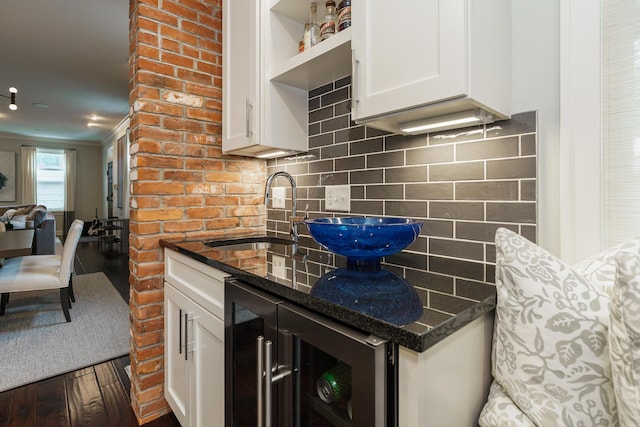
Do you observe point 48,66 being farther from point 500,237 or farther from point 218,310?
point 500,237

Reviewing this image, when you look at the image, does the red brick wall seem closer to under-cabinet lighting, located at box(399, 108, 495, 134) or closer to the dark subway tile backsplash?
the dark subway tile backsplash

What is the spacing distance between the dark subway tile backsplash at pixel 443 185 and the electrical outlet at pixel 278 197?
36cm

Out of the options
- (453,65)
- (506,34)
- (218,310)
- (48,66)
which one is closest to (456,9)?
(453,65)

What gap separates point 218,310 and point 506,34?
1297mm

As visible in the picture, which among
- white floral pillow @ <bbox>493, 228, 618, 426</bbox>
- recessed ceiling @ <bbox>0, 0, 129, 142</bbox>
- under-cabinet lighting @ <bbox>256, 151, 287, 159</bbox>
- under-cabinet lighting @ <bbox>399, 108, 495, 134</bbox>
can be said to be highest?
recessed ceiling @ <bbox>0, 0, 129, 142</bbox>

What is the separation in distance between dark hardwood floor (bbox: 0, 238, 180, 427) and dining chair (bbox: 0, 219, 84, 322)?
988 millimetres

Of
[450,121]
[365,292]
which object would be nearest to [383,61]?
[450,121]

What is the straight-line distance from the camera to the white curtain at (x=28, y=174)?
8.11 meters

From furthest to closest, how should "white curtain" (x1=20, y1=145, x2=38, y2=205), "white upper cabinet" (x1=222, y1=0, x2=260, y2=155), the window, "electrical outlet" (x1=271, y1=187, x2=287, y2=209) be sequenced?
1. the window
2. "white curtain" (x1=20, y1=145, x2=38, y2=205)
3. "electrical outlet" (x1=271, y1=187, x2=287, y2=209)
4. "white upper cabinet" (x1=222, y1=0, x2=260, y2=155)

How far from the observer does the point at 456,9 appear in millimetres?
836

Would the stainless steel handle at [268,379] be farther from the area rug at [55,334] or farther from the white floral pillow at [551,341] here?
the area rug at [55,334]

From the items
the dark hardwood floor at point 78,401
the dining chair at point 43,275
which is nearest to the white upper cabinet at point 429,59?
the dark hardwood floor at point 78,401

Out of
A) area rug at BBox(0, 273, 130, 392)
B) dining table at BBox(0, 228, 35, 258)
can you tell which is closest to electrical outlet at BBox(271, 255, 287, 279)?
area rug at BBox(0, 273, 130, 392)

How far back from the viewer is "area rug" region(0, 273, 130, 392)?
7.00ft
